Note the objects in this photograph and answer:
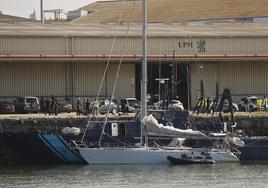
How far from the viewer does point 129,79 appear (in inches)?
3100

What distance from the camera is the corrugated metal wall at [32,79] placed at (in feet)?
248

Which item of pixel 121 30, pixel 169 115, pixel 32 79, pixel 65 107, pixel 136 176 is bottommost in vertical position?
pixel 136 176

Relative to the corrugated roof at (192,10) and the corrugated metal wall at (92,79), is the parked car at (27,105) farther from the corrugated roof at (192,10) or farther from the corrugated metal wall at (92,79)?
the corrugated roof at (192,10)

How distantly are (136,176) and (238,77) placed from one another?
3201 cm

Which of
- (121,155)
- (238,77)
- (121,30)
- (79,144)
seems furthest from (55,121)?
(238,77)

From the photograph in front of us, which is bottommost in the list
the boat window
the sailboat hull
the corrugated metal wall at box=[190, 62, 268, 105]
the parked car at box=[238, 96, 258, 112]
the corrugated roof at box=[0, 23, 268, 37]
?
the sailboat hull

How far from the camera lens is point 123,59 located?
248 ft

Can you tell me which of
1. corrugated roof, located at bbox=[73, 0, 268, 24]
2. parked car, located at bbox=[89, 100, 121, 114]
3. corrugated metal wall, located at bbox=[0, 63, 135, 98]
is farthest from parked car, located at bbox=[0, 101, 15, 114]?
corrugated roof, located at bbox=[73, 0, 268, 24]

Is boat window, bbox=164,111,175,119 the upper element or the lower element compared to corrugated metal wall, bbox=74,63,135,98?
lower

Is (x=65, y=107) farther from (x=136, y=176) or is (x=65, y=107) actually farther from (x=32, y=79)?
(x=136, y=176)

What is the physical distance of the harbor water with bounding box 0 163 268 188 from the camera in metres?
47.0

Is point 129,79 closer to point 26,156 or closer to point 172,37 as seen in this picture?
point 172,37

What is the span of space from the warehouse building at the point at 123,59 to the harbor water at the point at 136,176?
2072 cm

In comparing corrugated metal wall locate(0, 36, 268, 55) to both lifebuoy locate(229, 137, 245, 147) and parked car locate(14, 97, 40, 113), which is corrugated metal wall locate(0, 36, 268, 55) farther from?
lifebuoy locate(229, 137, 245, 147)
